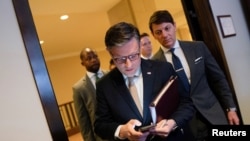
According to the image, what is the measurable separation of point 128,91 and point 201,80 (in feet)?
2.38

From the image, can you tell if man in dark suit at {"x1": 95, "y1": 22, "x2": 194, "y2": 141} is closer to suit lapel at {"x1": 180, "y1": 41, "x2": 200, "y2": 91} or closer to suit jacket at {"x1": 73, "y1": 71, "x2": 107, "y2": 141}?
suit lapel at {"x1": 180, "y1": 41, "x2": 200, "y2": 91}

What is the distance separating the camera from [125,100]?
1.25 m

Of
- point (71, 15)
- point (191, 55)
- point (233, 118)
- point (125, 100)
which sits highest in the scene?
point (71, 15)

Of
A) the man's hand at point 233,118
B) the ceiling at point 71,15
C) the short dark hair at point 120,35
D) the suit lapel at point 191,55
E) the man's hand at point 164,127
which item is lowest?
the man's hand at point 233,118

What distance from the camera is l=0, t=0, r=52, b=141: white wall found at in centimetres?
128

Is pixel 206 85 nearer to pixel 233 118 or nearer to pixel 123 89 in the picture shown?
pixel 233 118

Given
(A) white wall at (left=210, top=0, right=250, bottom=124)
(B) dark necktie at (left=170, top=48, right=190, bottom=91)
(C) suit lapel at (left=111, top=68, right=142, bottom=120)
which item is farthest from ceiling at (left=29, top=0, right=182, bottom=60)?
(C) suit lapel at (left=111, top=68, right=142, bottom=120)

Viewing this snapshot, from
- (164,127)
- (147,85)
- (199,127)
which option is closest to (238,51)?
(199,127)

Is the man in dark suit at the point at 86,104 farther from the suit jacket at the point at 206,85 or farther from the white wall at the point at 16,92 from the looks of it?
the white wall at the point at 16,92

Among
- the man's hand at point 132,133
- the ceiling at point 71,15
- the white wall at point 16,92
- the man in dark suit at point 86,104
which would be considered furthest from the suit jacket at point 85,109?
the ceiling at point 71,15

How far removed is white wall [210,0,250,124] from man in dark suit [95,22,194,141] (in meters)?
1.30

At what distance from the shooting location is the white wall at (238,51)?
244cm

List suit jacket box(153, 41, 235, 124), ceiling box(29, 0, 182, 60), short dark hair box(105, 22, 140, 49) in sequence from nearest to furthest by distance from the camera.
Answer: short dark hair box(105, 22, 140, 49) → suit jacket box(153, 41, 235, 124) → ceiling box(29, 0, 182, 60)

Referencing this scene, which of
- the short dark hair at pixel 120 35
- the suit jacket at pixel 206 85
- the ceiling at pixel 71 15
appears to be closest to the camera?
the short dark hair at pixel 120 35
